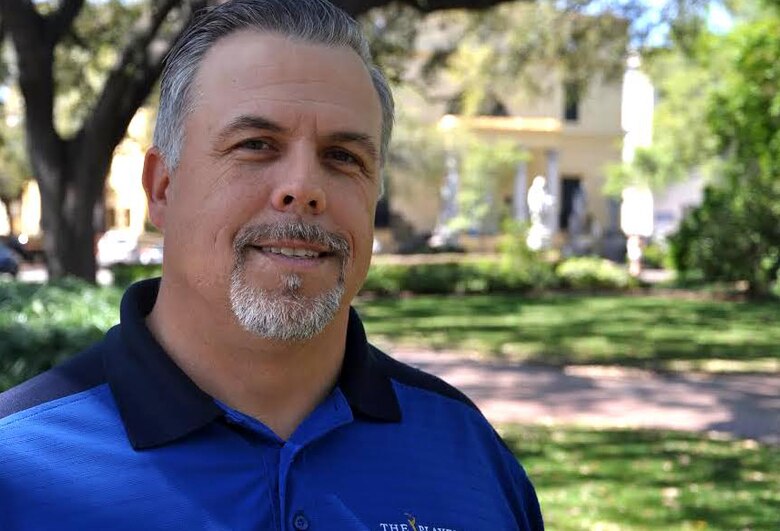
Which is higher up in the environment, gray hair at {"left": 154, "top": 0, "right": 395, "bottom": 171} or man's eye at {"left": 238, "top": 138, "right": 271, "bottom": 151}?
gray hair at {"left": 154, "top": 0, "right": 395, "bottom": 171}

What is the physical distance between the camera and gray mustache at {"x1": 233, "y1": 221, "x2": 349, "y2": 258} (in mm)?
1704

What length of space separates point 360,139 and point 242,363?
1.50 ft

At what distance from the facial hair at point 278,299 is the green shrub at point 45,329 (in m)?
2.54

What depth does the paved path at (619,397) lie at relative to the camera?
9.90 metres

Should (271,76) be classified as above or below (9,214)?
above

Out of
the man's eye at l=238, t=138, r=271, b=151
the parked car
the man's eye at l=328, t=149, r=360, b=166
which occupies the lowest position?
the parked car

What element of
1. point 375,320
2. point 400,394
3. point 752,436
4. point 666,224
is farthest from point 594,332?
point 666,224

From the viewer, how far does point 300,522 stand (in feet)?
5.39

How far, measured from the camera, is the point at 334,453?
179cm

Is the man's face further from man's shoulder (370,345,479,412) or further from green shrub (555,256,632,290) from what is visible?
green shrub (555,256,632,290)

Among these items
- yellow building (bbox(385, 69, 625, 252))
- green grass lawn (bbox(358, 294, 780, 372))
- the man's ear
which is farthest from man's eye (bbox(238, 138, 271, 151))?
yellow building (bbox(385, 69, 625, 252))

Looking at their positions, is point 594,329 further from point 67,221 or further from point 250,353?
point 250,353

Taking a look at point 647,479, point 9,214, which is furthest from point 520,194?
point 647,479

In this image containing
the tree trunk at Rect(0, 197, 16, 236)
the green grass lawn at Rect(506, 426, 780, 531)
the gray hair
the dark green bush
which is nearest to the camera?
the gray hair
